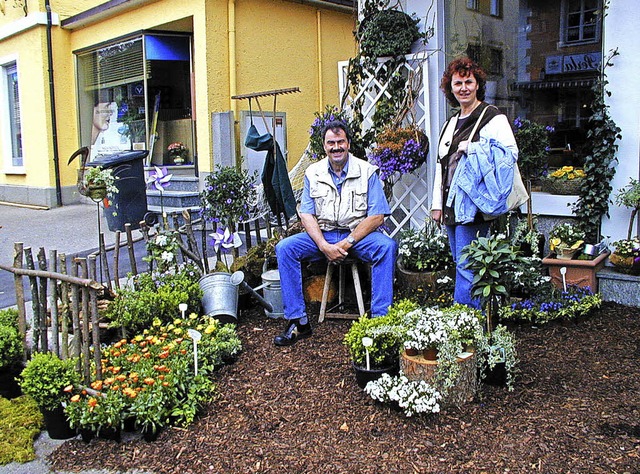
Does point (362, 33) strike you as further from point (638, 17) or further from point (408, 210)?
point (638, 17)

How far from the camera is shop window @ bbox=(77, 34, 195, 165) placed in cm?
1083

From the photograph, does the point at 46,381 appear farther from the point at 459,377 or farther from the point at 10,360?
the point at 459,377

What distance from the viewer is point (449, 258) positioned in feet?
17.4

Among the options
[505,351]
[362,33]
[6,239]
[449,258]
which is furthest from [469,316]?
[6,239]

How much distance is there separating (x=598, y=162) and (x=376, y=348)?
2.89m

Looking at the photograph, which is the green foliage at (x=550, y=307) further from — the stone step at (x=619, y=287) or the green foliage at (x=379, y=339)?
the green foliage at (x=379, y=339)

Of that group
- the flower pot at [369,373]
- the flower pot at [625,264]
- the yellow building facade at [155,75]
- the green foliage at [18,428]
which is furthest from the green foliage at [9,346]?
the yellow building facade at [155,75]

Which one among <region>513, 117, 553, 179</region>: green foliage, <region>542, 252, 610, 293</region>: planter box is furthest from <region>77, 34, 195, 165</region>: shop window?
<region>542, 252, 610, 293</region>: planter box

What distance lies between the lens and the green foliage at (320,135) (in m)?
5.97

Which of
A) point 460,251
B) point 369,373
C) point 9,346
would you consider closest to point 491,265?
point 460,251

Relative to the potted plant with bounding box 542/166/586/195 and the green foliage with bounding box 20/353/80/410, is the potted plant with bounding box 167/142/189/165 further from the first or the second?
the green foliage with bounding box 20/353/80/410

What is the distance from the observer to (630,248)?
5086mm

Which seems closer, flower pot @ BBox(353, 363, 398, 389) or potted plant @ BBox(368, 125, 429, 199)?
flower pot @ BBox(353, 363, 398, 389)

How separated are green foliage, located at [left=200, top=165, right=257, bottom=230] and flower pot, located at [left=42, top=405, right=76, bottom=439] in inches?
103
